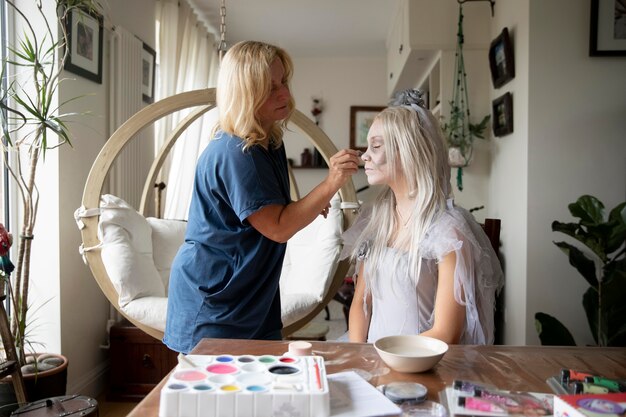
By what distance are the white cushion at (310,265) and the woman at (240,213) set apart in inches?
40.8

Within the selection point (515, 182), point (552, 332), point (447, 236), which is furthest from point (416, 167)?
point (515, 182)

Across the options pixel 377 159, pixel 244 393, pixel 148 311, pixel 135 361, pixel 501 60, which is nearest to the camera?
pixel 244 393

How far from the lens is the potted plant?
2191 millimetres

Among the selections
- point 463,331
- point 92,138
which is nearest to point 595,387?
point 463,331

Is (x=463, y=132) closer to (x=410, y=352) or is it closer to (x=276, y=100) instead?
(x=276, y=100)

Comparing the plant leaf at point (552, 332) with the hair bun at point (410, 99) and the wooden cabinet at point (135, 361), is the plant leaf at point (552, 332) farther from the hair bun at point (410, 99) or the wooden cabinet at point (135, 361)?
the wooden cabinet at point (135, 361)

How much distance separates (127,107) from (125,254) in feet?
3.87

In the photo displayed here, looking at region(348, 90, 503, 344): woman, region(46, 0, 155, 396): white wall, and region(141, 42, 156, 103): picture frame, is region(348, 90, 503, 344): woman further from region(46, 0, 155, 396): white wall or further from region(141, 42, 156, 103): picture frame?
region(141, 42, 156, 103): picture frame

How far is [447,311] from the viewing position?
144 centimetres

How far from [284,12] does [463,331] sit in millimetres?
4156

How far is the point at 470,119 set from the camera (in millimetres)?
3748

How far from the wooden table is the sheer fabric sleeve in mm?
283

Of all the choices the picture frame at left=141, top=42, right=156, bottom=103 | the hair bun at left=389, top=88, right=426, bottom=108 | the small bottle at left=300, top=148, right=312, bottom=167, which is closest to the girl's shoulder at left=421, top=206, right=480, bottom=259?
the hair bun at left=389, top=88, right=426, bottom=108

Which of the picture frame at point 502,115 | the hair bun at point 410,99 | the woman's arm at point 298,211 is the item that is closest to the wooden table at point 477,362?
the woman's arm at point 298,211
